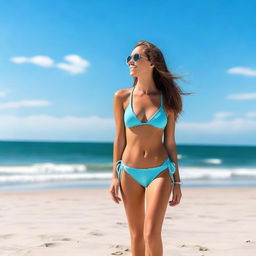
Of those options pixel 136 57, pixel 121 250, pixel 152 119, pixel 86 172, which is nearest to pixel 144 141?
pixel 152 119

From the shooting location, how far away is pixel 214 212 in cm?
880

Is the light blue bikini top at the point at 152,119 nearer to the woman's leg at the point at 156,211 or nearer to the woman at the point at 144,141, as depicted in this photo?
the woman at the point at 144,141

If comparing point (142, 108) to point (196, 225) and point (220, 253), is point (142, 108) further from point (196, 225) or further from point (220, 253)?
point (196, 225)

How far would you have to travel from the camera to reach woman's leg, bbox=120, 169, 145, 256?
358cm

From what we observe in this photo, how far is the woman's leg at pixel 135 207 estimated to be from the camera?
3578 mm

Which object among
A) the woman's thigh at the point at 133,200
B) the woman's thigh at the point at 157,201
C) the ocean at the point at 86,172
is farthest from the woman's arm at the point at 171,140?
the ocean at the point at 86,172

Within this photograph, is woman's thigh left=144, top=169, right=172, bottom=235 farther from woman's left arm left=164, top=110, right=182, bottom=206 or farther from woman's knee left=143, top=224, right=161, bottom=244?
woman's left arm left=164, top=110, right=182, bottom=206

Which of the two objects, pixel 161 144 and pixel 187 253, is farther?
pixel 187 253

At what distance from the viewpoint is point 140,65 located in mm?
3668

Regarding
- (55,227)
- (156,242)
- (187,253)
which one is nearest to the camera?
(156,242)

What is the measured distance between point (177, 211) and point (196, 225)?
1504 millimetres

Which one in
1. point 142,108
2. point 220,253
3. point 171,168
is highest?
point 142,108

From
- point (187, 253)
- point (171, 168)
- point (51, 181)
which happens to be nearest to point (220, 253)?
point (187, 253)

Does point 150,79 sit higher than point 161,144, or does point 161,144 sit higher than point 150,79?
point 150,79
